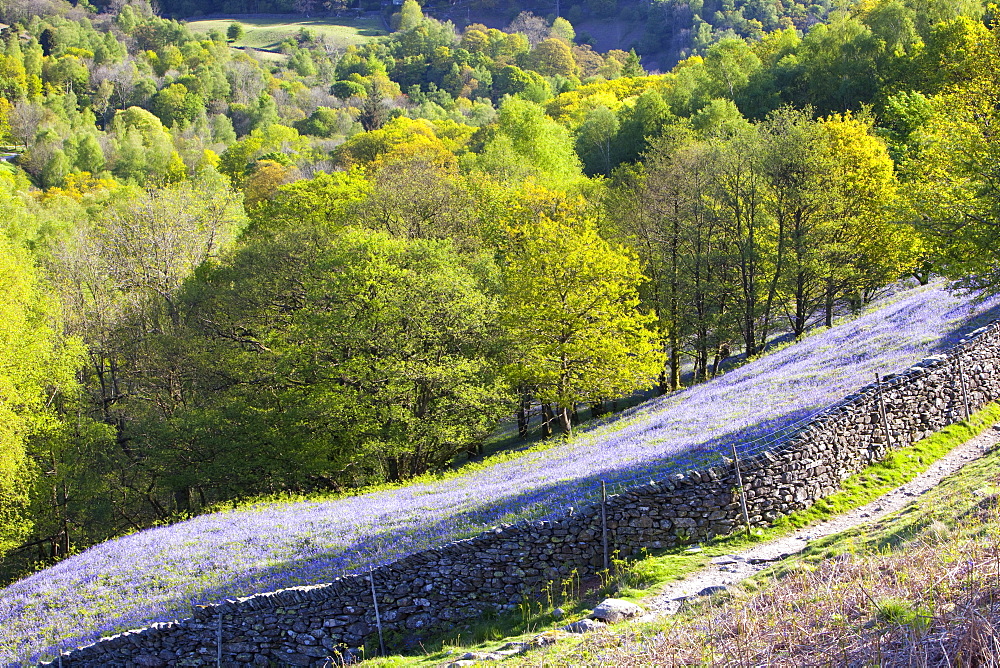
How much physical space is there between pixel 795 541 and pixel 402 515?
10.4 m

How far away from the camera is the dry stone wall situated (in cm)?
1656

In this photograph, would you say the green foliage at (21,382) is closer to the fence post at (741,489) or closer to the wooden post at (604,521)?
the wooden post at (604,521)

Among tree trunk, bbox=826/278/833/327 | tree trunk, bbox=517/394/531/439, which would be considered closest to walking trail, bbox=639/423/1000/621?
tree trunk, bbox=826/278/833/327

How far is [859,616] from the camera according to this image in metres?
9.14

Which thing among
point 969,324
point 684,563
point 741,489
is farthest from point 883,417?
point 969,324

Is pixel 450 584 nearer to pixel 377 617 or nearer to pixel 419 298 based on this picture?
pixel 377 617

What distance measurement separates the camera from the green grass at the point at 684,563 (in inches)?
561

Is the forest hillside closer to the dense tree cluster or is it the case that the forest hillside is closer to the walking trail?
the dense tree cluster

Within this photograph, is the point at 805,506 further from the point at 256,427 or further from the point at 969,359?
the point at 256,427

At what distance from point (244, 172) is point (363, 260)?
7995cm

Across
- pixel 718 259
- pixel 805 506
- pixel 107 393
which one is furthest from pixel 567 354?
pixel 107 393

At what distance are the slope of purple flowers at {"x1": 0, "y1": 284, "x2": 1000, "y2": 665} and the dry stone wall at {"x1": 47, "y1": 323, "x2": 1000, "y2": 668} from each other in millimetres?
850

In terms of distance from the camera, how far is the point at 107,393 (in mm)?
53344

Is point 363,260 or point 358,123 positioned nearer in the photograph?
point 363,260
